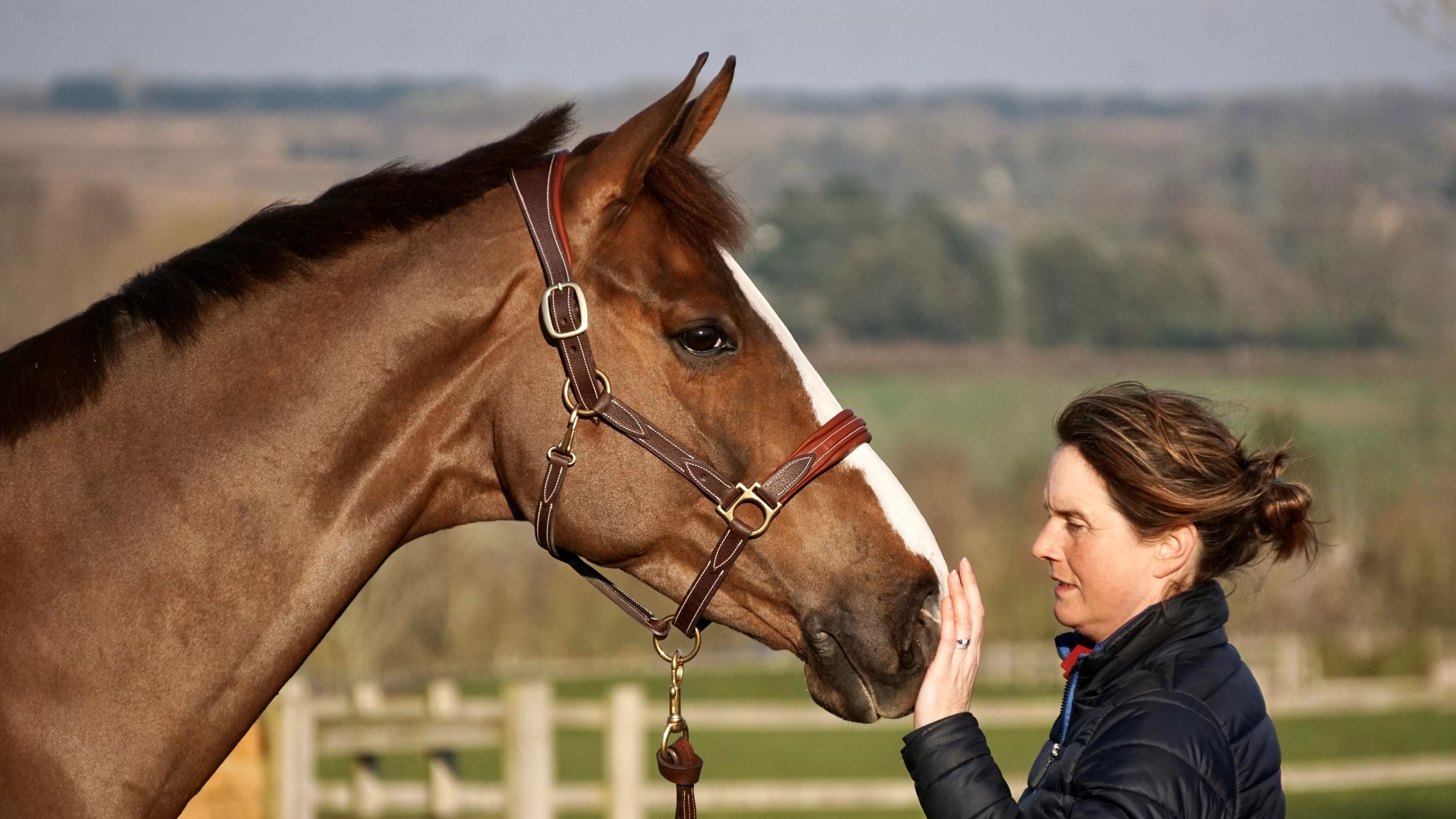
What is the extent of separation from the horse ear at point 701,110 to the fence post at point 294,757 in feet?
16.7

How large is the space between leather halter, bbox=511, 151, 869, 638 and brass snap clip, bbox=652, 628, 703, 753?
0.14ft

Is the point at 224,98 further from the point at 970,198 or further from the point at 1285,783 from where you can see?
→ the point at 1285,783

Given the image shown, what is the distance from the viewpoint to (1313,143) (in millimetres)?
57094

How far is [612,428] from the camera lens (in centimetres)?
231

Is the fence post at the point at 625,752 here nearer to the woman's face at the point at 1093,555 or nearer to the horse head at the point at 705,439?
the horse head at the point at 705,439

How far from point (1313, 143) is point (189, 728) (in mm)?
63067

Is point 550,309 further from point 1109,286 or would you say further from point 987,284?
point 1109,286

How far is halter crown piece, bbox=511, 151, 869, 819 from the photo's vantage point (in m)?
2.27

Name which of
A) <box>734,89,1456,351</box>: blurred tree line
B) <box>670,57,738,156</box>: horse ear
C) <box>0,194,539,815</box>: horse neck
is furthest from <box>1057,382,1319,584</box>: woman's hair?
<box>734,89,1456,351</box>: blurred tree line

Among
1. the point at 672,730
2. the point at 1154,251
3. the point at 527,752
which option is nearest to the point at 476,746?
the point at 527,752

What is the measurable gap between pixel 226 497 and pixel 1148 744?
1608 millimetres

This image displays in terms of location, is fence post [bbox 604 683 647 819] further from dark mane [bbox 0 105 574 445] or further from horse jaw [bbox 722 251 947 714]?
dark mane [bbox 0 105 574 445]

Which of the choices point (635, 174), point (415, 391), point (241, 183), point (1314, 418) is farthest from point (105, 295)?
point (1314, 418)

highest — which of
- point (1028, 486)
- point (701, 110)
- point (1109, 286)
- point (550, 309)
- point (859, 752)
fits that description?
point (1109, 286)
